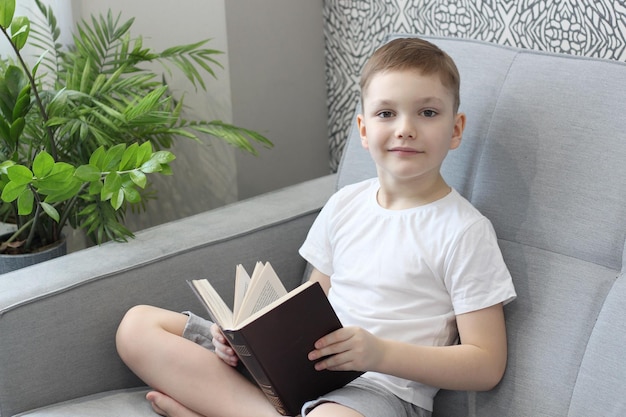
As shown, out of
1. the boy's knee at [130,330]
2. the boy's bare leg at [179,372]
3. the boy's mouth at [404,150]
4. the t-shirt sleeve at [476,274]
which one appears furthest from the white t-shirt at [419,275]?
the boy's knee at [130,330]

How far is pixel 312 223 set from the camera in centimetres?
178

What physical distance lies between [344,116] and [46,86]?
0.81m

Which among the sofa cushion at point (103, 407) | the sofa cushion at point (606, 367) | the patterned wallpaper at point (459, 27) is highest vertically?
the patterned wallpaper at point (459, 27)

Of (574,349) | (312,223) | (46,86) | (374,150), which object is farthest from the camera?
(46,86)

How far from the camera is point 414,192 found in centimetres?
148

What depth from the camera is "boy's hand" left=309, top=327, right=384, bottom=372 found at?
1250 mm

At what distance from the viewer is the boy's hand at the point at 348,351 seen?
1.25 metres

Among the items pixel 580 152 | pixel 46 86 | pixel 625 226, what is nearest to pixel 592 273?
pixel 625 226

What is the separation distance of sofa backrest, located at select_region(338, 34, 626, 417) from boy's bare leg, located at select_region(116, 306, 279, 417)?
34 cm

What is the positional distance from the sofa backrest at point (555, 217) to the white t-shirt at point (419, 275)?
72mm

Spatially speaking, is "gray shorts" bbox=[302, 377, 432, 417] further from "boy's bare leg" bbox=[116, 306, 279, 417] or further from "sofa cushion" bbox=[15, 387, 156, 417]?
"sofa cushion" bbox=[15, 387, 156, 417]

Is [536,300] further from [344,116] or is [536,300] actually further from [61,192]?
[344,116]

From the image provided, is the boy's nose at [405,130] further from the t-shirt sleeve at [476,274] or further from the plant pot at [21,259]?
the plant pot at [21,259]

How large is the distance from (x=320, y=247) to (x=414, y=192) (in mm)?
233
